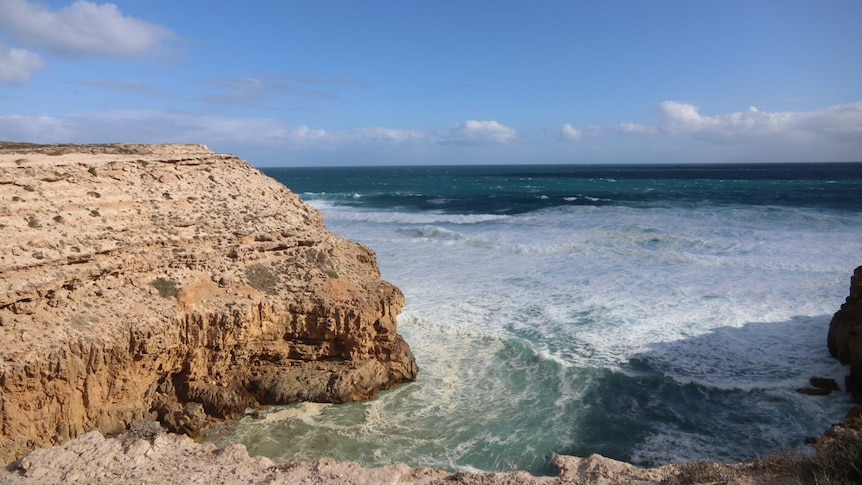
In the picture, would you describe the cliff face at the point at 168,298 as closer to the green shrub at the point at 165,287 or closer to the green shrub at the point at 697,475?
the green shrub at the point at 165,287

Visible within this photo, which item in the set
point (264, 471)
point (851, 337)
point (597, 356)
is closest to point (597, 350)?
point (597, 356)

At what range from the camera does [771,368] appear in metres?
11.7

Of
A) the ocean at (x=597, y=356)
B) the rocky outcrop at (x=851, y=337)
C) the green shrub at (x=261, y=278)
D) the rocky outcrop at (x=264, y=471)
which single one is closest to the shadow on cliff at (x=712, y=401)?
the ocean at (x=597, y=356)

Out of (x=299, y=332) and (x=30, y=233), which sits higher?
(x=30, y=233)

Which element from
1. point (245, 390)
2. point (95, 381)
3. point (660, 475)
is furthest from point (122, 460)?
point (660, 475)

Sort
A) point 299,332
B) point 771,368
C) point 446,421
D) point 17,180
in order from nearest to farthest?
point 17,180, point 446,421, point 299,332, point 771,368

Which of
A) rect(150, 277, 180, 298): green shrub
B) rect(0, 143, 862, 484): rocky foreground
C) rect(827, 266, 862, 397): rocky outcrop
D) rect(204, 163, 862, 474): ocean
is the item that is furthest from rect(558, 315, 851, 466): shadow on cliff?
rect(150, 277, 180, 298): green shrub

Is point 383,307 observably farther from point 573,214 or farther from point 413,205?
point 413,205

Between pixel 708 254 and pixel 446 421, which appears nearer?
pixel 446 421

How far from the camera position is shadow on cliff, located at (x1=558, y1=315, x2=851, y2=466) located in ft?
29.6

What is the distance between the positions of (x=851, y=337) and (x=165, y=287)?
12.7 metres

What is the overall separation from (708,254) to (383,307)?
17311 millimetres

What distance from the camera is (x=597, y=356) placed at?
12.4 metres

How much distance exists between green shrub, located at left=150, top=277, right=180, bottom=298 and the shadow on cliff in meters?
6.73
